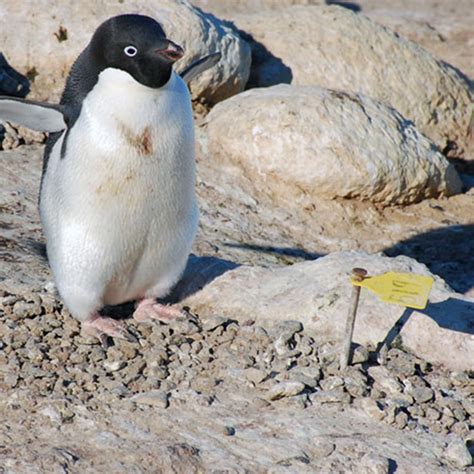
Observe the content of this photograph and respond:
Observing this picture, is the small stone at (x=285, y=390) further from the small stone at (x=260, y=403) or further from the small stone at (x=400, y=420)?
the small stone at (x=400, y=420)

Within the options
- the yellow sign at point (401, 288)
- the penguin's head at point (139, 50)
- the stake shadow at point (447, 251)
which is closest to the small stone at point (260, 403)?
the yellow sign at point (401, 288)

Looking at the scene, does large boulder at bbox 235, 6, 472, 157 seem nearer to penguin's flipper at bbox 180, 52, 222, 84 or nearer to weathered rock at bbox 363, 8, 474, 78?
weathered rock at bbox 363, 8, 474, 78

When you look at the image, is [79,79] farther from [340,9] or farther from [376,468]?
[340,9]

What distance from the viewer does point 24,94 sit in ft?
23.1

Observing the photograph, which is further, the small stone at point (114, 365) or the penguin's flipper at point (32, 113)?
the penguin's flipper at point (32, 113)

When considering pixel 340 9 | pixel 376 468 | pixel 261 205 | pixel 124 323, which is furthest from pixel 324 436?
pixel 340 9

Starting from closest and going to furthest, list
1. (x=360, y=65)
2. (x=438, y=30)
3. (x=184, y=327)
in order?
(x=184, y=327) → (x=360, y=65) → (x=438, y=30)

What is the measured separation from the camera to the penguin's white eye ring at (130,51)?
13.1 feet

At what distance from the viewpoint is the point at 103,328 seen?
433 centimetres

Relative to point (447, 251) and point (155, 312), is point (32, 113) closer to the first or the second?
point (155, 312)

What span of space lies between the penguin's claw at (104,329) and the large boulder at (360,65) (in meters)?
4.07

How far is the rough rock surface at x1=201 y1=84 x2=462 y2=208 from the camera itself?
22.4 ft

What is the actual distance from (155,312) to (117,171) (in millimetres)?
679

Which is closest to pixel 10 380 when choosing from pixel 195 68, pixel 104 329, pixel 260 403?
pixel 104 329
